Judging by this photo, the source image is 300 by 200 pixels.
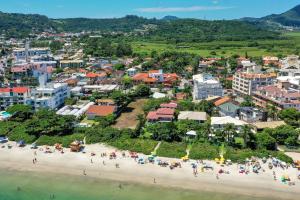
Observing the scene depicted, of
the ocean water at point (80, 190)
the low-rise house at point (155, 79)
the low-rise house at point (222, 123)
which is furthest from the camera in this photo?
the low-rise house at point (155, 79)

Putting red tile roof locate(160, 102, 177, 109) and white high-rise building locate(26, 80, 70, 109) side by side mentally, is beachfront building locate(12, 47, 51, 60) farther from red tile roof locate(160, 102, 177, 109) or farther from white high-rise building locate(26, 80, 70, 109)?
red tile roof locate(160, 102, 177, 109)

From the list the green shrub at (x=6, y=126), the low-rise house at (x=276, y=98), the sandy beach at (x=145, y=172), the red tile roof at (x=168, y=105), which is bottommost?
the sandy beach at (x=145, y=172)

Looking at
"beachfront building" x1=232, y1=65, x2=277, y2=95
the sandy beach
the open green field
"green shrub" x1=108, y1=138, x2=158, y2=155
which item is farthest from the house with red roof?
the open green field

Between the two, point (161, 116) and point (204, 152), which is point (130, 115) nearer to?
point (161, 116)

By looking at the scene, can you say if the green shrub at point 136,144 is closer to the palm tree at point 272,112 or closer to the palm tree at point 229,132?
the palm tree at point 229,132

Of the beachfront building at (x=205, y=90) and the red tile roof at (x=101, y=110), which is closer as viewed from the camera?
the red tile roof at (x=101, y=110)

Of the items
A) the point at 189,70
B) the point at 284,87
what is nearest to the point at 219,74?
the point at 189,70

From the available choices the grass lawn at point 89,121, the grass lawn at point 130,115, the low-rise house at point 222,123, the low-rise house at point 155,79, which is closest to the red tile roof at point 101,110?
the grass lawn at point 89,121
